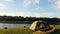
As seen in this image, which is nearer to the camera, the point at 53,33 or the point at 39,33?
the point at 39,33

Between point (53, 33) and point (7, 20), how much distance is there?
73.6 meters

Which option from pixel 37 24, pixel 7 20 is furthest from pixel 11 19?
pixel 37 24

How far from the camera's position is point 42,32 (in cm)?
2589

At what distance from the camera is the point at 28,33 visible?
2725 centimetres

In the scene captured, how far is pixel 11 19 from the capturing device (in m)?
101

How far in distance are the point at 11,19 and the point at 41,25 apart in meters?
70.9

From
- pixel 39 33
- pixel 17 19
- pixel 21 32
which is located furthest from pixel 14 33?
pixel 17 19

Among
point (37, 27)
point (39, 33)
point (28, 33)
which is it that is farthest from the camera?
point (37, 27)

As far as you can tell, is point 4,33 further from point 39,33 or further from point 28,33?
point 39,33

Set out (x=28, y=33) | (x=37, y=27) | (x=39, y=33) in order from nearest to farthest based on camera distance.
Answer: (x=39, y=33) → (x=28, y=33) → (x=37, y=27)

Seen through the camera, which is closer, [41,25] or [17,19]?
[41,25]

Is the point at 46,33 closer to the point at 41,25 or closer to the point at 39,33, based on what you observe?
the point at 39,33

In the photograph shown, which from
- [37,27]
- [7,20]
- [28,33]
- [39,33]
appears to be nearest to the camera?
[39,33]

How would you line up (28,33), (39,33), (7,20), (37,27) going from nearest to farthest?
1. (39,33)
2. (28,33)
3. (37,27)
4. (7,20)
